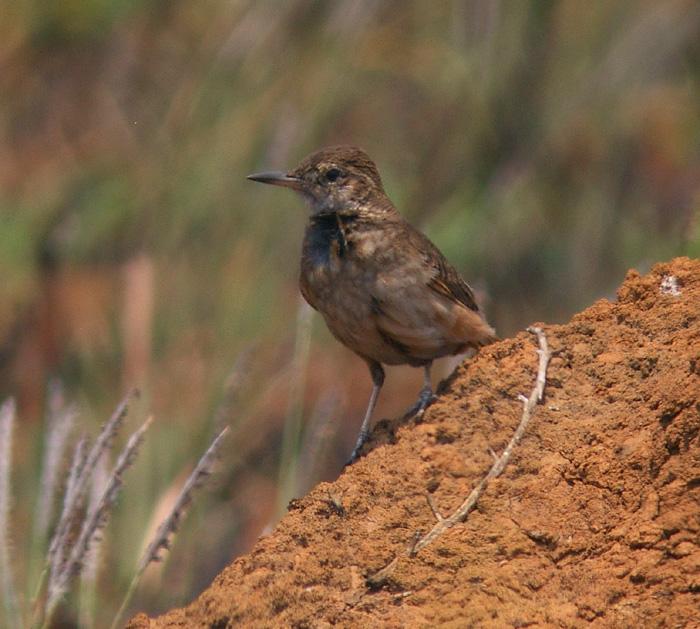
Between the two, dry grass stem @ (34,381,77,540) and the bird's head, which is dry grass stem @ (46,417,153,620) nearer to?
dry grass stem @ (34,381,77,540)

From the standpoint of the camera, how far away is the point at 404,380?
802 cm

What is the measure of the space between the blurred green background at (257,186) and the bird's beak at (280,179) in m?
0.64

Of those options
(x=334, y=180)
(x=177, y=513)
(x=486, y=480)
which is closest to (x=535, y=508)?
(x=486, y=480)

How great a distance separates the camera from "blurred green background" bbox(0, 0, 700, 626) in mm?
6598

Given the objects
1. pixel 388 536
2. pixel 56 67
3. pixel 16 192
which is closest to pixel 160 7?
pixel 56 67

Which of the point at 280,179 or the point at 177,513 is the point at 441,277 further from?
the point at 177,513

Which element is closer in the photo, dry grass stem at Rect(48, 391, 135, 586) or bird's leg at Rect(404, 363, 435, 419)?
dry grass stem at Rect(48, 391, 135, 586)

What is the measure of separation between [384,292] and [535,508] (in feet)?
5.47

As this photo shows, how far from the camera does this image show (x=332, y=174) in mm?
5594

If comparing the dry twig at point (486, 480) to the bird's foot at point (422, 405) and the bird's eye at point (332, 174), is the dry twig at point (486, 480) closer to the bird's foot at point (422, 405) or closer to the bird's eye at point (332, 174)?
the bird's foot at point (422, 405)

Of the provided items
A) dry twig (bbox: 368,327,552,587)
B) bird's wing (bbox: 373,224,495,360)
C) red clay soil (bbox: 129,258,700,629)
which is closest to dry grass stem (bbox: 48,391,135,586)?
red clay soil (bbox: 129,258,700,629)

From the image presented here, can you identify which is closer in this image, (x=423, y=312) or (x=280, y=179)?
(x=423, y=312)

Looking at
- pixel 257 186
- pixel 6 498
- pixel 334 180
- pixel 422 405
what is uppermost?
pixel 257 186

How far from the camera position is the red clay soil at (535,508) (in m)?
3.10
